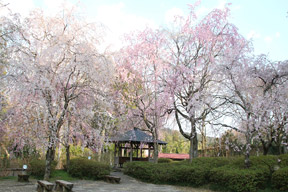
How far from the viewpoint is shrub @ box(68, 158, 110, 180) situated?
41.6ft

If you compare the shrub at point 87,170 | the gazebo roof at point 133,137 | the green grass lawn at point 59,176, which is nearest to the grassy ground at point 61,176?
the green grass lawn at point 59,176

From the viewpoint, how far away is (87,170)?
1273 centimetres

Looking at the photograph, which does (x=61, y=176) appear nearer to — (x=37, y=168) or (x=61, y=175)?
(x=61, y=175)

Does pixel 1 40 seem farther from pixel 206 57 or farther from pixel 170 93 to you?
pixel 206 57

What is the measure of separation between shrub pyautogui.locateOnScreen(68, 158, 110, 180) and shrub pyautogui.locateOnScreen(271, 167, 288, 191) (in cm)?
747

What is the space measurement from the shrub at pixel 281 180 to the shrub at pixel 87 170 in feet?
24.5

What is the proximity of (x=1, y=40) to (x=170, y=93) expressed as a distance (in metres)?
8.06

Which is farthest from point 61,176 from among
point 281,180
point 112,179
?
point 281,180

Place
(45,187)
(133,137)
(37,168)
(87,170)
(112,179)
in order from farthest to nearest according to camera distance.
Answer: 1. (133,137)
2. (87,170)
3. (37,168)
4. (112,179)
5. (45,187)

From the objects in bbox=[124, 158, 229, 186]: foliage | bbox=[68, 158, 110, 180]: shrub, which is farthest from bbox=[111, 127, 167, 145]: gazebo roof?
bbox=[68, 158, 110, 180]: shrub

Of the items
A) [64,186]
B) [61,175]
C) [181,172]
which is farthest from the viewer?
[61,175]

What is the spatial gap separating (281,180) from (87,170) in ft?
27.6

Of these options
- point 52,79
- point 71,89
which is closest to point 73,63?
point 52,79

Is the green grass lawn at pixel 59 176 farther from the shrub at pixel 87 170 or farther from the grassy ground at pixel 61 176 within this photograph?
the shrub at pixel 87 170
